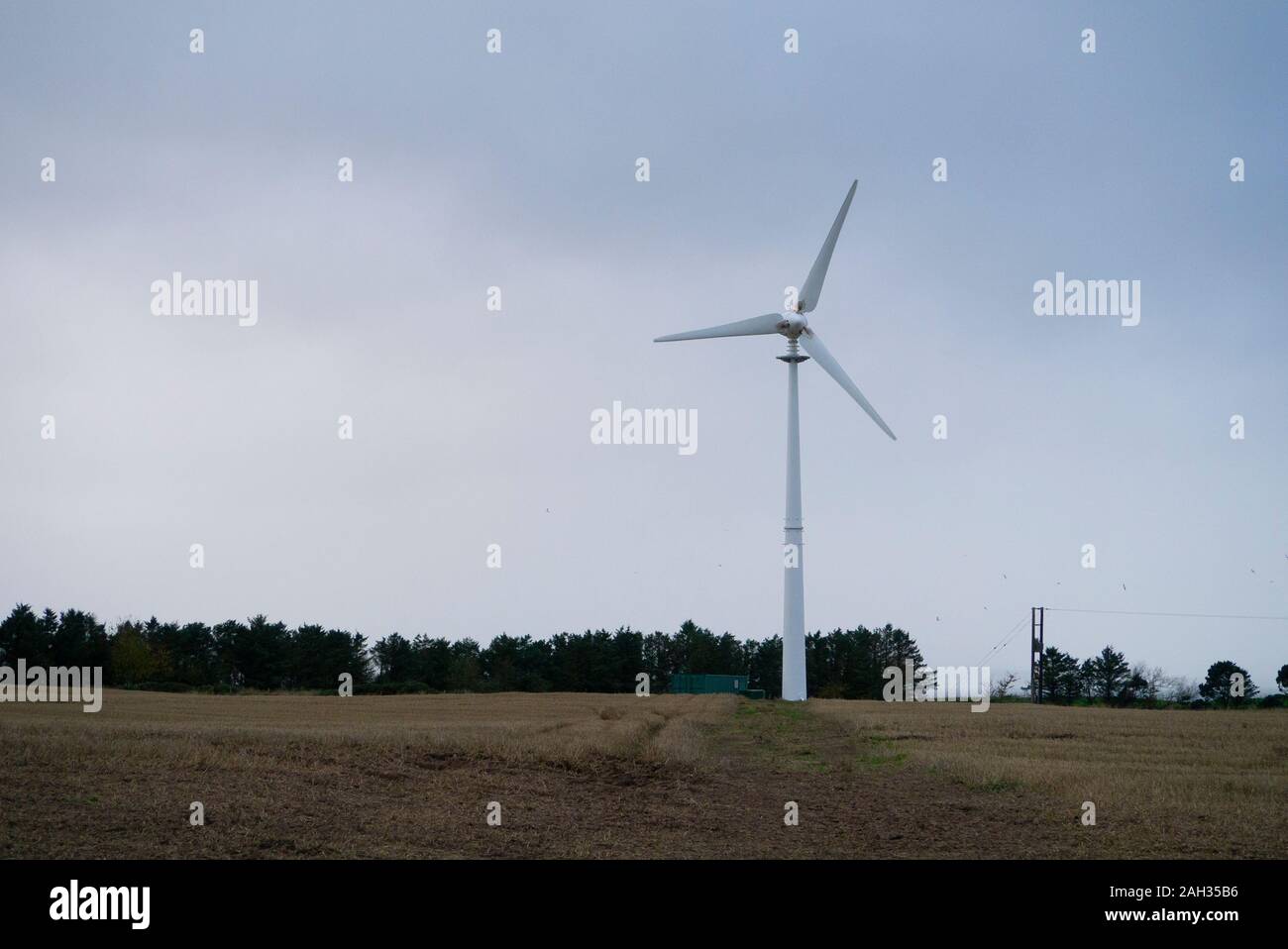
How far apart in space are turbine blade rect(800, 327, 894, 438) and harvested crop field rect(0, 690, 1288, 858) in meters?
30.6

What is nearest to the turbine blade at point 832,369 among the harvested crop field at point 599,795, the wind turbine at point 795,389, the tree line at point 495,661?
the wind turbine at point 795,389

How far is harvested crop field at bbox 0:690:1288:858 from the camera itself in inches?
703

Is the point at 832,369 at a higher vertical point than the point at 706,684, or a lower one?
higher

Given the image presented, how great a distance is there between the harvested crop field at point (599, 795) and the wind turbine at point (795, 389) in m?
34.9

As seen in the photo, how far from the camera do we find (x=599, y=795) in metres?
25.5

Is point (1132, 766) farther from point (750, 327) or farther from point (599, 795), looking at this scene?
point (750, 327)

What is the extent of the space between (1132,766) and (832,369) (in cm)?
4197

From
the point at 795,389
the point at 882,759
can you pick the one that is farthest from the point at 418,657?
the point at 882,759

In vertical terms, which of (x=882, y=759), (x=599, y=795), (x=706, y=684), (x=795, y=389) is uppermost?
(x=795, y=389)

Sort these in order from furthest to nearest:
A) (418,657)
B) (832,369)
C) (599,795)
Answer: (418,657) < (832,369) < (599,795)

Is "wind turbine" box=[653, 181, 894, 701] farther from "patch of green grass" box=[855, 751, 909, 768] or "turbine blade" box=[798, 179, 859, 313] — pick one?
"patch of green grass" box=[855, 751, 909, 768]

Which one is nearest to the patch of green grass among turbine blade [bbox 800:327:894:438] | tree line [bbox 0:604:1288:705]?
turbine blade [bbox 800:327:894:438]

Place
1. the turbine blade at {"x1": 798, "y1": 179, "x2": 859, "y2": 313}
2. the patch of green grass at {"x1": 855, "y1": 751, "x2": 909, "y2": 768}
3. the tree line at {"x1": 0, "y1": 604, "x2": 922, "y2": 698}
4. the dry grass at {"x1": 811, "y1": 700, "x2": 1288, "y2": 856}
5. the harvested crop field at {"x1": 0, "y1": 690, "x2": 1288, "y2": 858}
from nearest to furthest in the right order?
1. the harvested crop field at {"x1": 0, "y1": 690, "x2": 1288, "y2": 858}
2. the dry grass at {"x1": 811, "y1": 700, "x2": 1288, "y2": 856}
3. the patch of green grass at {"x1": 855, "y1": 751, "x2": 909, "y2": 768}
4. the turbine blade at {"x1": 798, "y1": 179, "x2": 859, "y2": 313}
5. the tree line at {"x1": 0, "y1": 604, "x2": 922, "y2": 698}
